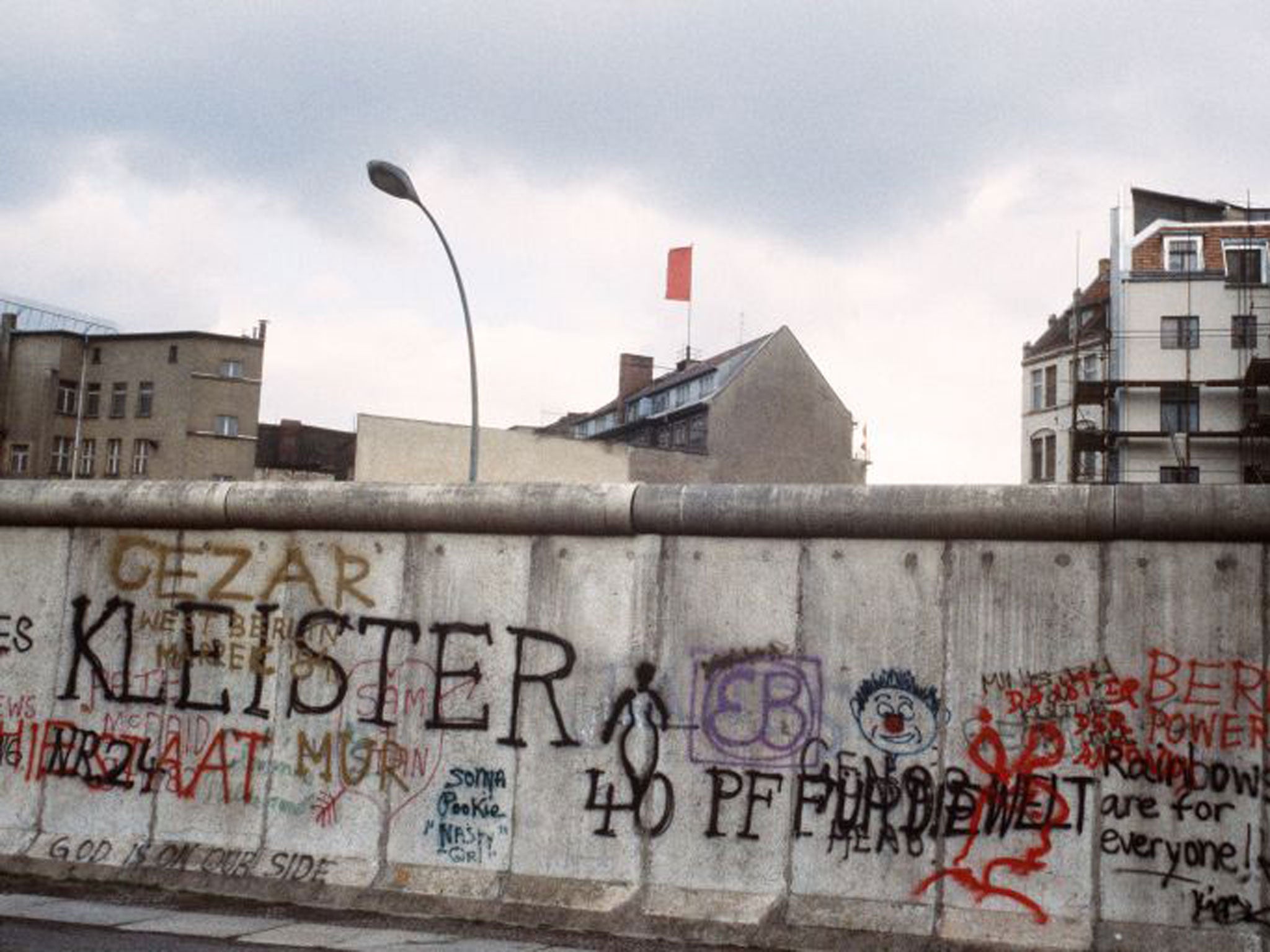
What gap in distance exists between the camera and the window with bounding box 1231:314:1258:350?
49.0 metres

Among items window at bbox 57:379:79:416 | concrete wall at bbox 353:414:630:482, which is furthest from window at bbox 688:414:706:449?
window at bbox 57:379:79:416

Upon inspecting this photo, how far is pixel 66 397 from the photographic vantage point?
68000 mm

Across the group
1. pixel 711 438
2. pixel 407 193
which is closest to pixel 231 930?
pixel 407 193

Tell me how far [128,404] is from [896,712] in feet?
213

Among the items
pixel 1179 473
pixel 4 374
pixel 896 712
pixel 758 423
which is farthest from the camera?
pixel 4 374

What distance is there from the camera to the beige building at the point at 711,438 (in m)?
47.7

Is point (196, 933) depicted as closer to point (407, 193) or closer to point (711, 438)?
point (407, 193)

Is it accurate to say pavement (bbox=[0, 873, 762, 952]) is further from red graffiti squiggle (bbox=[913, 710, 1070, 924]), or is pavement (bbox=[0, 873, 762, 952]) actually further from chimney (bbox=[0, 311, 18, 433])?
chimney (bbox=[0, 311, 18, 433])

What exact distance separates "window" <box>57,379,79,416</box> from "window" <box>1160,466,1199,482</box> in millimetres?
52512

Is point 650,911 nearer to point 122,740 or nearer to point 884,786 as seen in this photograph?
point 884,786

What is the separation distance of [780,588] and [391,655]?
294cm

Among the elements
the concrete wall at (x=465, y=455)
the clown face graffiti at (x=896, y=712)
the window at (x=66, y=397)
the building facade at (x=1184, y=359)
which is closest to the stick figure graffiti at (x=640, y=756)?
the clown face graffiti at (x=896, y=712)

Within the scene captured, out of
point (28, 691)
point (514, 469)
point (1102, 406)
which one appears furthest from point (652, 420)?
point (28, 691)

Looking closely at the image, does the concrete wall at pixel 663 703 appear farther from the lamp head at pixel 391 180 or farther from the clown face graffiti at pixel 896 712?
the lamp head at pixel 391 180
